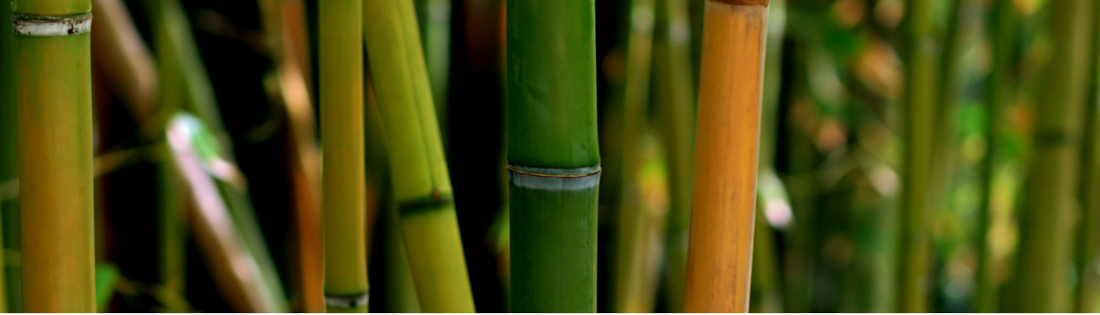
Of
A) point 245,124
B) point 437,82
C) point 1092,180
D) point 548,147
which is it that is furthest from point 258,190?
point 1092,180

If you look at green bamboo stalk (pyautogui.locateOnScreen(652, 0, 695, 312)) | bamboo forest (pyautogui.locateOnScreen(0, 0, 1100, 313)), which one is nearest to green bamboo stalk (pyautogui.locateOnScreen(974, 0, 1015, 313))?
bamboo forest (pyautogui.locateOnScreen(0, 0, 1100, 313))

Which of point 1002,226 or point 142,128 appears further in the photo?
point 1002,226

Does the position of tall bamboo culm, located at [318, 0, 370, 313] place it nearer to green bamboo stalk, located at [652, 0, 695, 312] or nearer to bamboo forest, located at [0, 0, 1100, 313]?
bamboo forest, located at [0, 0, 1100, 313]

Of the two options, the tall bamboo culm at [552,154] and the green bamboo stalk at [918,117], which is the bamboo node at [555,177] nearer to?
the tall bamboo culm at [552,154]

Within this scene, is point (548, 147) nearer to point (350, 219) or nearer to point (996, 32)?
point (350, 219)

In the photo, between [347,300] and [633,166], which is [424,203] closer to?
[347,300]
